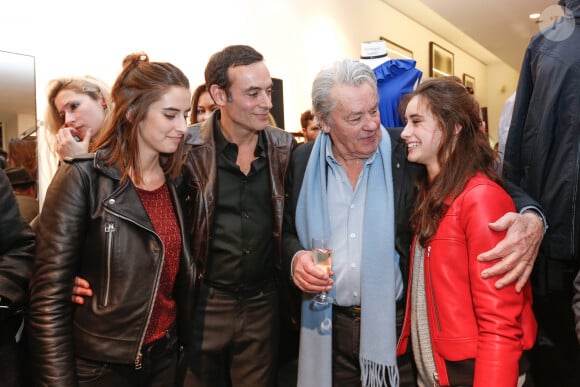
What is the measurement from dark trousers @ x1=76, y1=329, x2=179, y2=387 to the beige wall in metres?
2.19

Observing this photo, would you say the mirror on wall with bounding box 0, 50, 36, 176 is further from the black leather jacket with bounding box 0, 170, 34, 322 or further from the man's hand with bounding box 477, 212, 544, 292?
the man's hand with bounding box 477, 212, 544, 292

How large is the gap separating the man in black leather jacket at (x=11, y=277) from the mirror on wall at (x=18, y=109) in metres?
1.66

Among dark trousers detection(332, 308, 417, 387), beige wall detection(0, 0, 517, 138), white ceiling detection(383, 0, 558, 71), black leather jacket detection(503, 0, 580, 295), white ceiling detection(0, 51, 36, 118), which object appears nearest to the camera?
black leather jacket detection(503, 0, 580, 295)

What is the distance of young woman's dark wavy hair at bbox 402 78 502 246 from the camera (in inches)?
62.9

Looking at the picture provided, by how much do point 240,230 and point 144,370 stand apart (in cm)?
76

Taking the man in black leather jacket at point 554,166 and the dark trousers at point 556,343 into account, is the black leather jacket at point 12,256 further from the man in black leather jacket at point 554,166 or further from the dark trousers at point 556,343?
the dark trousers at point 556,343

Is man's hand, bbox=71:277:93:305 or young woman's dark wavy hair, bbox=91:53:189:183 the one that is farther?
young woman's dark wavy hair, bbox=91:53:189:183

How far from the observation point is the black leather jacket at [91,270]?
58.1 inches

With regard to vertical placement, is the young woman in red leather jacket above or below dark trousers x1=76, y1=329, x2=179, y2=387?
above

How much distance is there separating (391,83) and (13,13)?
2473 mm

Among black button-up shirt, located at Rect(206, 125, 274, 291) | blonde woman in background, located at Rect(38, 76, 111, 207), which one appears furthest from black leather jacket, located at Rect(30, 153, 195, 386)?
blonde woman in background, located at Rect(38, 76, 111, 207)

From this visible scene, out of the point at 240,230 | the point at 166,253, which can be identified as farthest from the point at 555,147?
the point at 166,253

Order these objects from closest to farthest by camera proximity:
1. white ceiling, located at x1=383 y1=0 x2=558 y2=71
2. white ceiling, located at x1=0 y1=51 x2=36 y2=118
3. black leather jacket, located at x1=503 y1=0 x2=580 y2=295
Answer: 1. black leather jacket, located at x1=503 y1=0 x2=580 y2=295
2. white ceiling, located at x1=0 y1=51 x2=36 y2=118
3. white ceiling, located at x1=383 y1=0 x2=558 y2=71

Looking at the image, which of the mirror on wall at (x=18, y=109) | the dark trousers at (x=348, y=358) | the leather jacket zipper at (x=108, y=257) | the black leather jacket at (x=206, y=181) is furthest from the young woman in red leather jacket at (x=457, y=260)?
the mirror on wall at (x=18, y=109)
